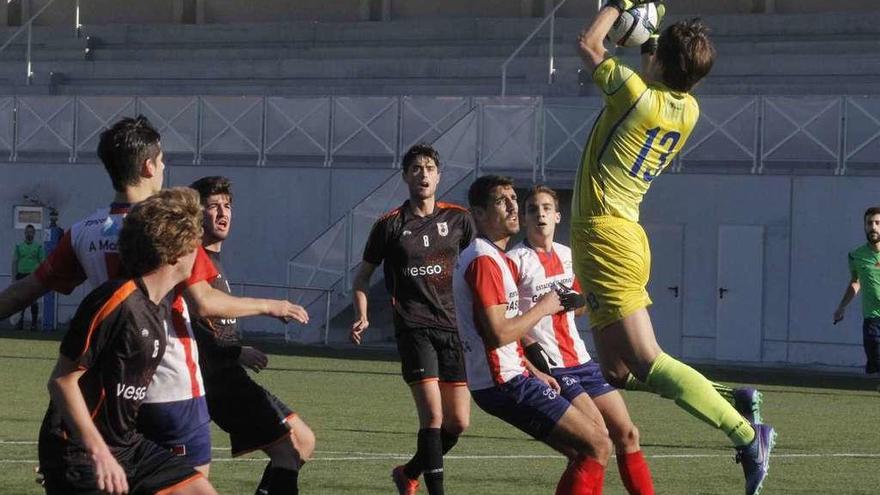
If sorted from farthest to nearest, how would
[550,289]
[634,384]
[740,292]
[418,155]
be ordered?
1. [740,292]
2. [418,155]
3. [550,289]
4. [634,384]

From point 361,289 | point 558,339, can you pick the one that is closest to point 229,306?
point 558,339

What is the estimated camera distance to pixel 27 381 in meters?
18.2

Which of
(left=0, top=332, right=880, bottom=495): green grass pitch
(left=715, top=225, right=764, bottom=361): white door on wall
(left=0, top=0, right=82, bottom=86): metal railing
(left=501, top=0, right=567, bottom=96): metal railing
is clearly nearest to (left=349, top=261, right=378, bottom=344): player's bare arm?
(left=0, top=332, right=880, bottom=495): green grass pitch

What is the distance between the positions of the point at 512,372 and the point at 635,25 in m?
1.81

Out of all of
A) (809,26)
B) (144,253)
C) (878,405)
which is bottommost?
(878,405)

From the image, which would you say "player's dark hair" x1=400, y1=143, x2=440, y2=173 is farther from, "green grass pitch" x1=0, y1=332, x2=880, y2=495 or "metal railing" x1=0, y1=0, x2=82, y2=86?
"metal railing" x1=0, y1=0, x2=82, y2=86

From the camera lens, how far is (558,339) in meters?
9.02

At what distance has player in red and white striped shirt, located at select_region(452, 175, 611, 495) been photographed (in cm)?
793

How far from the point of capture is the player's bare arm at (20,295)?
21.9 ft

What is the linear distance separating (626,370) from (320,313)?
65.4 feet

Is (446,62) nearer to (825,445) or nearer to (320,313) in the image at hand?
(320,313)

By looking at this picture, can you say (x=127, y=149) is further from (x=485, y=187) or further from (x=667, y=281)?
(x=667, y=281)

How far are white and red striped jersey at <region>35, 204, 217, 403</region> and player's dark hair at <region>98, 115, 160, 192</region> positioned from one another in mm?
119

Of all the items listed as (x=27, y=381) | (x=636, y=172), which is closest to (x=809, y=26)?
(x=27, y=381)
